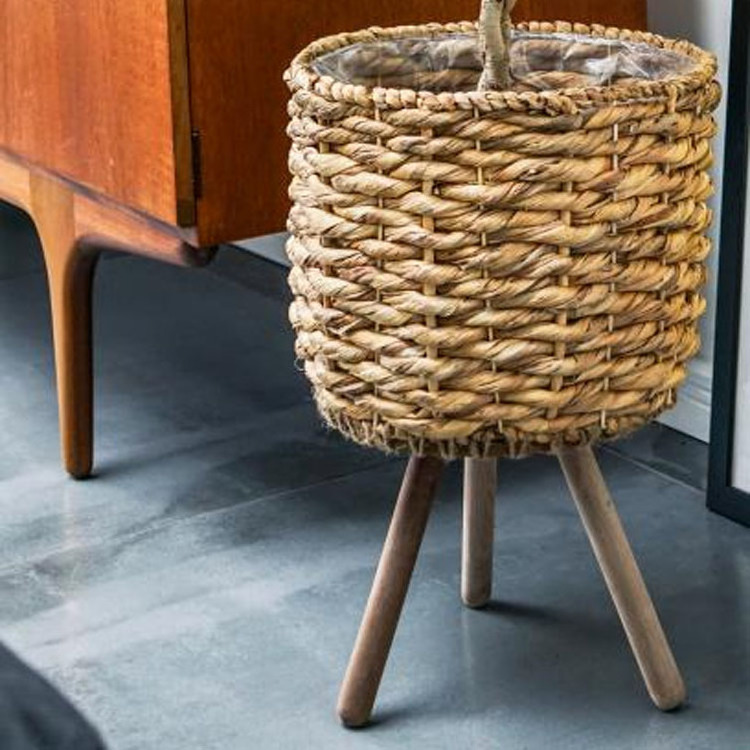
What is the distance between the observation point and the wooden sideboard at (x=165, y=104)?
5.92ft

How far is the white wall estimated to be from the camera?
211cm


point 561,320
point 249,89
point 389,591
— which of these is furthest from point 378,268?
point 249,89

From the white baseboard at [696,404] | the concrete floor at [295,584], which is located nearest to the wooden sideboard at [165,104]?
the concrete floor at [295,584]

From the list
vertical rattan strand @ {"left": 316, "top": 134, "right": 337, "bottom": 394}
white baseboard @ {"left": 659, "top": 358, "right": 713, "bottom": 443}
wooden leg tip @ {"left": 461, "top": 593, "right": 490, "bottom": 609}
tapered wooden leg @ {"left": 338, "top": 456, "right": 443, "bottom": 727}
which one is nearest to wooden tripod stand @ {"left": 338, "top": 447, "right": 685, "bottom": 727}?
tapered wooden leg @ {"left": 338, "top": 456, "right": 443, "bottom": 727}

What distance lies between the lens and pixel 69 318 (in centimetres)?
220

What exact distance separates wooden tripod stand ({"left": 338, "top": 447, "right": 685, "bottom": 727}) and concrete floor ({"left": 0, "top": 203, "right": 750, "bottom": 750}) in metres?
0.03

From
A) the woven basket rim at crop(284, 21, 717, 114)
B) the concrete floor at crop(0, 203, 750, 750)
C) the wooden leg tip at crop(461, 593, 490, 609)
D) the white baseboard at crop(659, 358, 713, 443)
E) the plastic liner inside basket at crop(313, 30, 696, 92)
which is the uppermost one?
the woven basket rim at crop(284, 21, 717, 114)

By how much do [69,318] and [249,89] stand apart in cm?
50

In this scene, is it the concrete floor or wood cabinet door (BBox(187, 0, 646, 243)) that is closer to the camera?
the concrete floor

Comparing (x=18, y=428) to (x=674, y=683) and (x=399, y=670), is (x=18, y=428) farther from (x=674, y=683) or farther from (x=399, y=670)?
(x=674, y=683)

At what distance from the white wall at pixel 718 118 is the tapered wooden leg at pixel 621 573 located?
0.62 metres

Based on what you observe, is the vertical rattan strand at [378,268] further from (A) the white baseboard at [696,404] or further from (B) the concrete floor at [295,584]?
(A) the white baseboard at [696,404]

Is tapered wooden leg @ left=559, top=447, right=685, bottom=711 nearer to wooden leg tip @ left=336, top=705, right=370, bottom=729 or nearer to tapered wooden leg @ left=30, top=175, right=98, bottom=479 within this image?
wooden leg tip @ left=336, top=705, right=370, bottom=729

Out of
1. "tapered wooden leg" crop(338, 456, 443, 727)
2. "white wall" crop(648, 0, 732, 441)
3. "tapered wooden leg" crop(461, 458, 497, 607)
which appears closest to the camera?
"tapered wooden leg" crop(338, 456, 443, 727)
